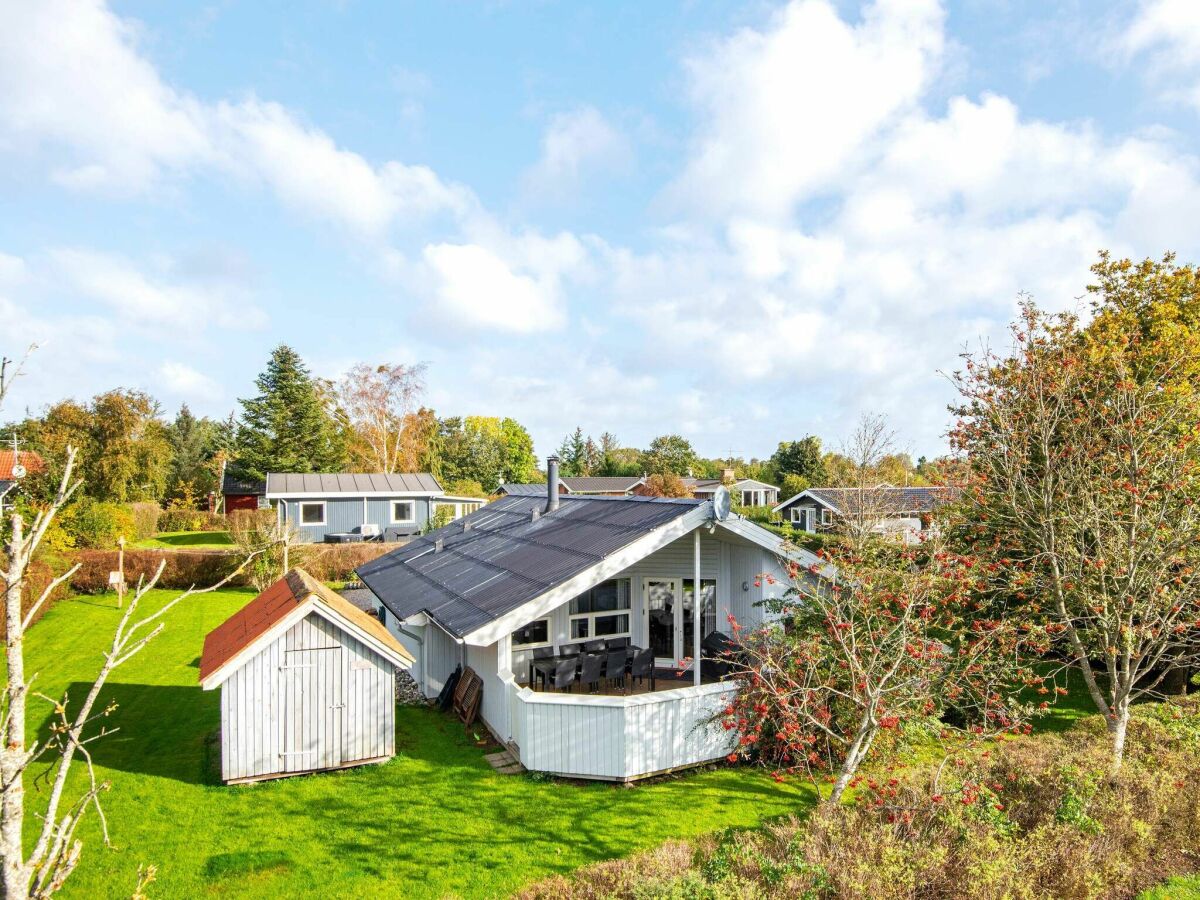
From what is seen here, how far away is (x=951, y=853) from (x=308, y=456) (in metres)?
52.7

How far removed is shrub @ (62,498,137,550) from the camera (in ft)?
86.8

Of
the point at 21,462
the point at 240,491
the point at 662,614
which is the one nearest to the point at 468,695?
the point at 662,614

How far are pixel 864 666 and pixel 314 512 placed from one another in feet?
115

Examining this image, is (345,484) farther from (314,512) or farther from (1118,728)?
(1118,728)

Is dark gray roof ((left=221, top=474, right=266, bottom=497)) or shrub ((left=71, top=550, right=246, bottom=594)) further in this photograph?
dark gray roof ((left=221, top=474, right=266, bottom=497))

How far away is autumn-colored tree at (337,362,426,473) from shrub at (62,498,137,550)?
26345 millimetres

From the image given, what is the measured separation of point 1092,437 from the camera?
1093cm

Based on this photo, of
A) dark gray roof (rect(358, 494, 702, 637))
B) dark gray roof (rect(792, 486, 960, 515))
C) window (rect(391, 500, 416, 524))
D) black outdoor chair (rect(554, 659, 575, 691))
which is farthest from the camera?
window (rect(391, 500, 416, 524))

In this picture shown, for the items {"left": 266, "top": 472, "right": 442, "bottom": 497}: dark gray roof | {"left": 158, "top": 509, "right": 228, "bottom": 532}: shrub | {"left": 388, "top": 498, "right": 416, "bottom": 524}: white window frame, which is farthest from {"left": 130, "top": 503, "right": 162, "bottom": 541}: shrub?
{"left": 388, "top": 498, "right": 416, "bottom": 524}: white window frame

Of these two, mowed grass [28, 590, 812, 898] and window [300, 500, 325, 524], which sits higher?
window [300, 500, 325, 524]

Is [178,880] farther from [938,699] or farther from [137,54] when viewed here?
[137,54]

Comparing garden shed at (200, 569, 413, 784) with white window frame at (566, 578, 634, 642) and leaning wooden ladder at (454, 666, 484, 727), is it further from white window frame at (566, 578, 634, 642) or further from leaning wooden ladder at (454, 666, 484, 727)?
white window frame at (566, 578, 634, 642)

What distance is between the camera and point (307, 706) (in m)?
9.88

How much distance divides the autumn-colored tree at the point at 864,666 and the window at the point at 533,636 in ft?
13.6
